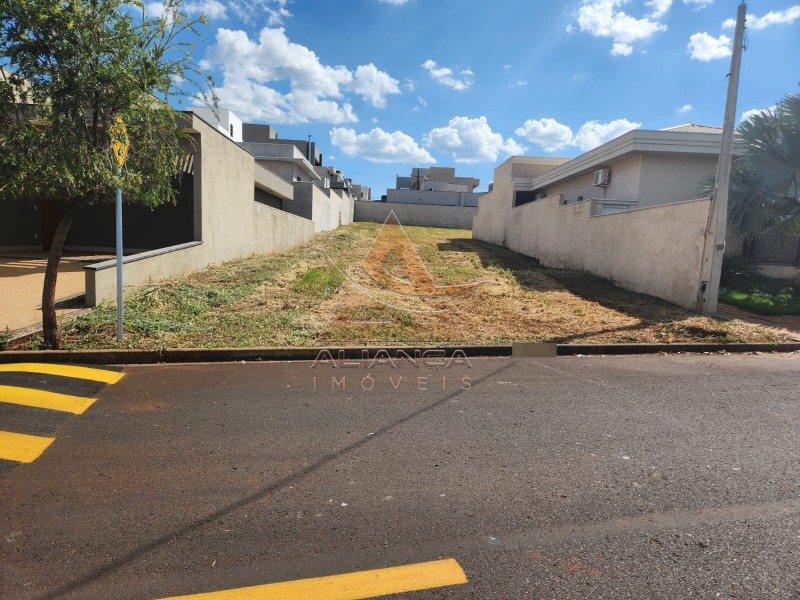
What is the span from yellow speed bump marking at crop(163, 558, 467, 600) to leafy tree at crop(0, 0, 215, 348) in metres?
4.96

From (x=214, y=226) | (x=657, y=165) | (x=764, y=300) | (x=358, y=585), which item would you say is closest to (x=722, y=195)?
(x=764, y=300)

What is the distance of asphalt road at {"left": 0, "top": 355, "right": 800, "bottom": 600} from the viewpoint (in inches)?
95.3

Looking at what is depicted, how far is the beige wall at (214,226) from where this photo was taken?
30.4ft

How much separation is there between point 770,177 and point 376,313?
10.5m

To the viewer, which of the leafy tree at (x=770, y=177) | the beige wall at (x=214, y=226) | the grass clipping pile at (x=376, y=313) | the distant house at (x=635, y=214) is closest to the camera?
the grass clipping pile at (x=376, y=313)

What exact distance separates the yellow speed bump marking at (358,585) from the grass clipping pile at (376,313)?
4747 millimetres

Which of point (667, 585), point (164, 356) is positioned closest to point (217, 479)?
point (667, 585)

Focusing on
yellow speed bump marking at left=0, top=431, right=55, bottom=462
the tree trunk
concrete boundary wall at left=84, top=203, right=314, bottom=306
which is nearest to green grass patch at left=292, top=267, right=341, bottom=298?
concrete boundary wall at left=84, top=203, right=314, bottom=306

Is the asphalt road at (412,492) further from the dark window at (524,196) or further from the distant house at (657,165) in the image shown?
the dark window at (524,196)

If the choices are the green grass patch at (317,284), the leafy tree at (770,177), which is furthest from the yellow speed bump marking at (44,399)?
the leafy tree at (770,177)

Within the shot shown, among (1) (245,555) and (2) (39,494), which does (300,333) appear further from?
(1) (245,555)

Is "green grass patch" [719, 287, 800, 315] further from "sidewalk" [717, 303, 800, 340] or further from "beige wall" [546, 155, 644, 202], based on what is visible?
"beige wall" [546, 155, 644, 202]

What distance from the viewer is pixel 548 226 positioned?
2019cm

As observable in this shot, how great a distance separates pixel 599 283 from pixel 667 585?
12884 millimetres
